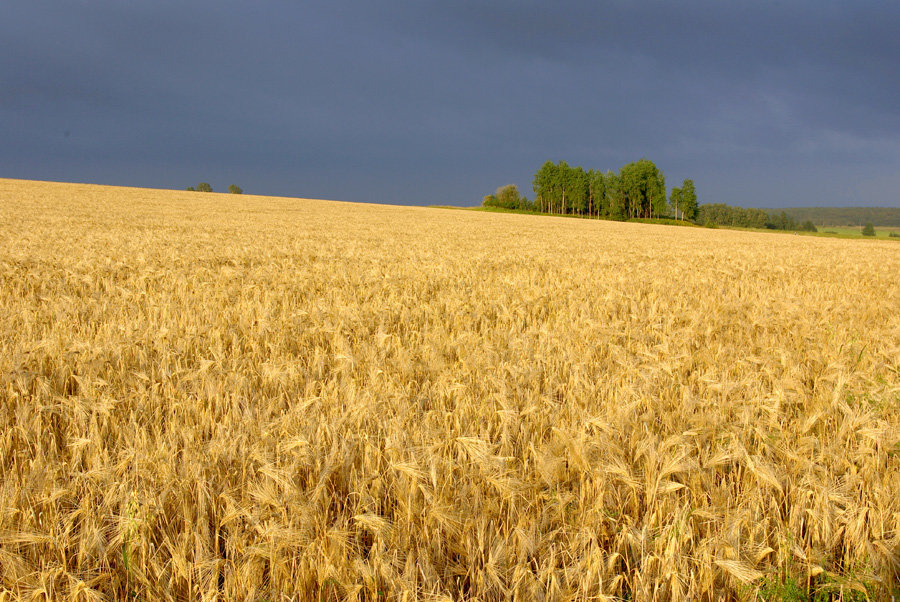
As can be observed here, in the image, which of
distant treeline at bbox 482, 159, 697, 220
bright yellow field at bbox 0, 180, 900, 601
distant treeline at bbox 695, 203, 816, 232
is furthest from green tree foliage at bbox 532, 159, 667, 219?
bright yellow field at bbox 0, 180, 900, 601

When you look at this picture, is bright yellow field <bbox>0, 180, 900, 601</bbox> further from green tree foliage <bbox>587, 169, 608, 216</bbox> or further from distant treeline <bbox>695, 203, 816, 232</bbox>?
distant treeline <bbox>695, 203, 816, 232</bbox>

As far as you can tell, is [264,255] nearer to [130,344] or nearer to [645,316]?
[130,344]

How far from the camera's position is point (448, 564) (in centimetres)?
136

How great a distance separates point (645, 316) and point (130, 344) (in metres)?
4.33

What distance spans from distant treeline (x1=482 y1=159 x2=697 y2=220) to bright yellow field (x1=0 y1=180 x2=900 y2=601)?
8695 centimetres

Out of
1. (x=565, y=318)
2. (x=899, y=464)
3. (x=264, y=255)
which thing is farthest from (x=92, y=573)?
(x=264, y=255)

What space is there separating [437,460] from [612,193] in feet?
306

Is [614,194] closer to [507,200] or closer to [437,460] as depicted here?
[507,200]

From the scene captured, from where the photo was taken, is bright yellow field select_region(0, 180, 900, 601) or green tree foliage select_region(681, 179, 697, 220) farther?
green tree foliage select_region(681, 179, 697, 220)

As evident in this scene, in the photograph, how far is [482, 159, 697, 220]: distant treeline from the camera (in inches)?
3317

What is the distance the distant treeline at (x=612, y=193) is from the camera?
84250 millimetres

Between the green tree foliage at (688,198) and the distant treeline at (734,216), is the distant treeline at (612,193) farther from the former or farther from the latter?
the distant treeline at (734,216)

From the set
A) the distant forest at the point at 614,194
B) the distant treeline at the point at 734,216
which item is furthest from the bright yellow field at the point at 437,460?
the distant treeline at the point at 734,216

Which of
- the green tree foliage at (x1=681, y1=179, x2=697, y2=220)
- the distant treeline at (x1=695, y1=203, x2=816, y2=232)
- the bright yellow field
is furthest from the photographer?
the distant treeline at (x1=695, y1=203, x2=816, y2=232)
